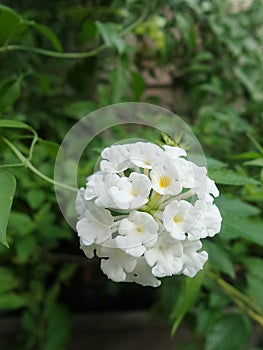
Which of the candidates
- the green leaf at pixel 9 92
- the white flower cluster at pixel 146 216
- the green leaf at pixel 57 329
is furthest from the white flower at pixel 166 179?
the green leaf at pixel 57 329

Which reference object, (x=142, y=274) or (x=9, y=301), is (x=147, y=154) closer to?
(x=142, y=274)

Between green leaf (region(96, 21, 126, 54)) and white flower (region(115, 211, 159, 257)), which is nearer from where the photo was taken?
white flower (region(115, 211, 159, 257))

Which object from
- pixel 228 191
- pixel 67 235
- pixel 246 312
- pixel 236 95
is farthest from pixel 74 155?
pixel 236 95

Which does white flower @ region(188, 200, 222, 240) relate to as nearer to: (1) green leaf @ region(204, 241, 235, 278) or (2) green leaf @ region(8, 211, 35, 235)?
(1) green leaf @ region(204, 241, 235, 278)

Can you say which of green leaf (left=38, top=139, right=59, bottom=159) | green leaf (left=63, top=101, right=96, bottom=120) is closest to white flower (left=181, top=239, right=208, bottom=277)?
green leaf (left=38, top=139, right=59, bottom=159)

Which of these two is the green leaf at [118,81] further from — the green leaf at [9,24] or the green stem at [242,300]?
the green stem at [242,300]

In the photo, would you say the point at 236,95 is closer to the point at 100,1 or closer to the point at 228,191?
the point at 100,1
